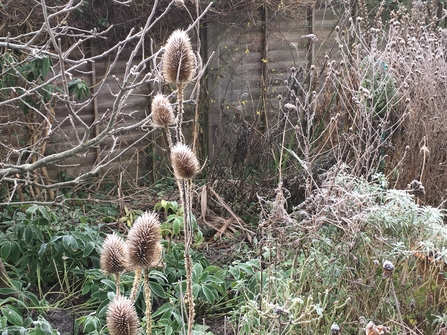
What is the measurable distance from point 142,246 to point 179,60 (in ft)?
1.61

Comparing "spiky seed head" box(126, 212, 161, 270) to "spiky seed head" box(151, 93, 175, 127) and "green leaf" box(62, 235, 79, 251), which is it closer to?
"spiky seed head" box(151, 93, 175, 127)

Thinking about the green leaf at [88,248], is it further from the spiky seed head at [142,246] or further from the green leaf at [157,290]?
the spiky seed head at [142,246]

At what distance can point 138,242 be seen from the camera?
1.40 meters

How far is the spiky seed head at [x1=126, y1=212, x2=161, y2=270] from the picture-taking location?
1.39 metres

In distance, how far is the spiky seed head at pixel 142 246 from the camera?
54.8 inches

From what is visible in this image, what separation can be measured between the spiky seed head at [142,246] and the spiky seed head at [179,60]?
1.30ft

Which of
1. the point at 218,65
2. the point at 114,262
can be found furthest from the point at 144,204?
the point at 114,262

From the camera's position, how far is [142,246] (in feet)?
4.58

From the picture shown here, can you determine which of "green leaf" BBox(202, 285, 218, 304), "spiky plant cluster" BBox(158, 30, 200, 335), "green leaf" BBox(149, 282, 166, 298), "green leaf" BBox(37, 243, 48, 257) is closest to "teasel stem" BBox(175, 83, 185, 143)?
"spiky plant cluster" BBox(158, 30, 200, 335)

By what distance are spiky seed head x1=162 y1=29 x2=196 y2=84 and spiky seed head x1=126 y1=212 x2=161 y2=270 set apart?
40cm

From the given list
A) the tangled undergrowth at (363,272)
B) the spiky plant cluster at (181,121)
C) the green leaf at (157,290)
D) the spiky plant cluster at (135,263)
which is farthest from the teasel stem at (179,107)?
the green leaf at (157,290)

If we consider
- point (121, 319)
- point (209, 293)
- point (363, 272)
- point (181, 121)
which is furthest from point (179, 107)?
point (209, 293)

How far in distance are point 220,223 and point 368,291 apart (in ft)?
7.43

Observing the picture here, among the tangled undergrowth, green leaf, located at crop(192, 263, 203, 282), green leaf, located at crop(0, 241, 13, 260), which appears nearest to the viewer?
the tangled undergrowth
